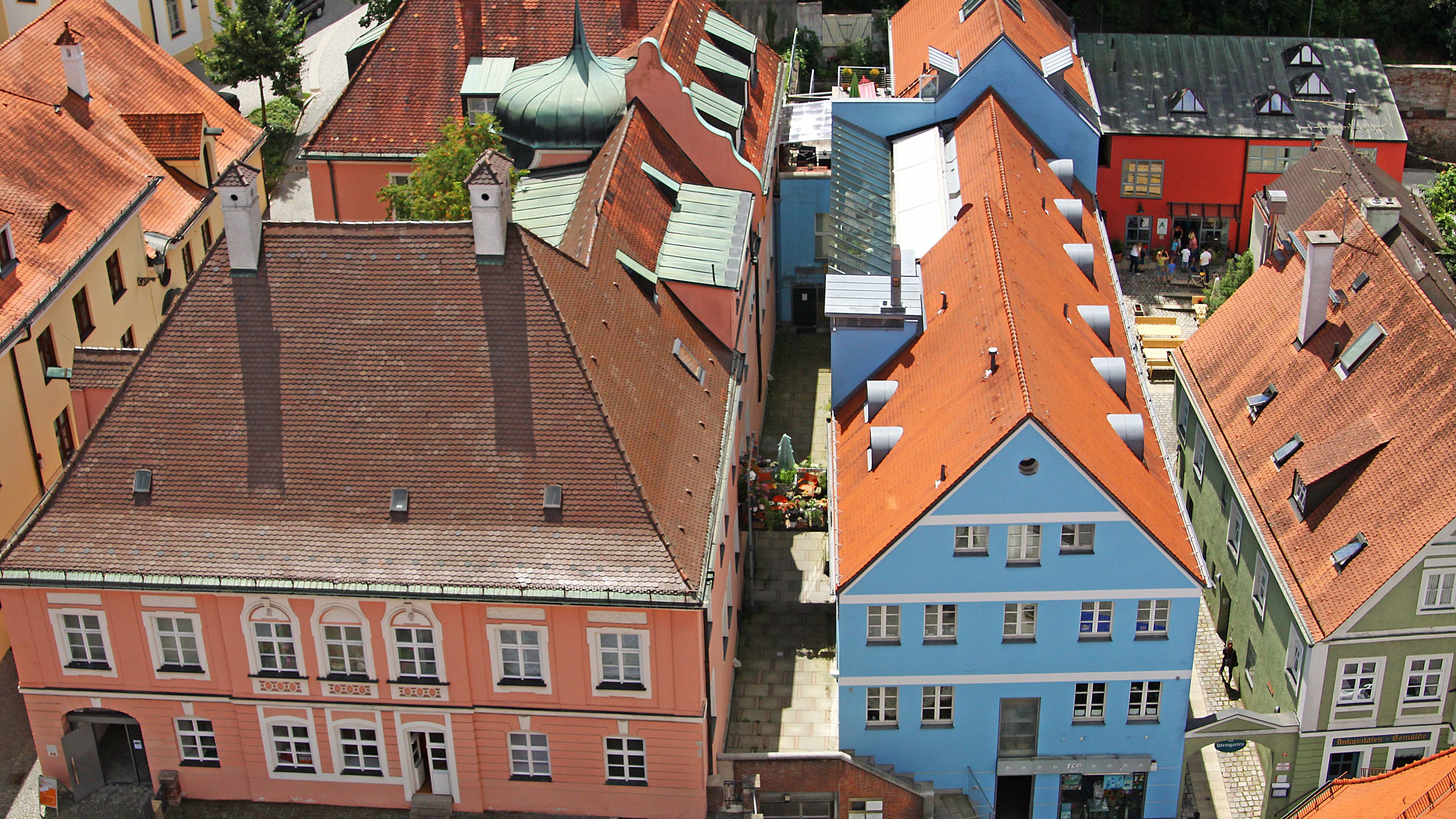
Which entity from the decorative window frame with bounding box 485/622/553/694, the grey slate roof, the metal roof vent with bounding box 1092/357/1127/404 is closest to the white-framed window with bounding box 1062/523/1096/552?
the metal roof vent with bounding box 1092/357/1127/404

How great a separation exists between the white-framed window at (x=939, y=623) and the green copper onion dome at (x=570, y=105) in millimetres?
22899

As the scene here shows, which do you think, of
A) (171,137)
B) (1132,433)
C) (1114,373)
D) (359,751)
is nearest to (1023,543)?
(1132,433)

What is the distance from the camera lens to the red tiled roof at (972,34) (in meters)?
70.8

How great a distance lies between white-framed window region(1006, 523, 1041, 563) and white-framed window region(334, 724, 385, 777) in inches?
713

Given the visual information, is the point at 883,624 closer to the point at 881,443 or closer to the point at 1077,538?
the point at 881,443

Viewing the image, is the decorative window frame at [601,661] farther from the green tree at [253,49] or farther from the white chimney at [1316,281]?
the green tree at [253,49]

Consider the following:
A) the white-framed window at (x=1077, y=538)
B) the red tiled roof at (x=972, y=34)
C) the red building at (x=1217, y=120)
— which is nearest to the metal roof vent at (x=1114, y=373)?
the white-framed window at (x=1077, y=538)

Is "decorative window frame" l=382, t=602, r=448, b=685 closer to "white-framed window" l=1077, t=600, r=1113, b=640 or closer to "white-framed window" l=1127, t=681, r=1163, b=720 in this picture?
"white-framed window" l=1077, t=600, r=1113, b=640

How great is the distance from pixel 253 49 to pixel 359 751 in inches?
1905

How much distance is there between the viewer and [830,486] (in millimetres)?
52000

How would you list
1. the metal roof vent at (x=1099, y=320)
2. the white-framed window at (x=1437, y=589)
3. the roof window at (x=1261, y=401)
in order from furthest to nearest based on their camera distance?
the metal roof vent at (x=1099, y=320)
the roof window at (x=1261, y=401)
the white-framed window at (x=1437, y=589)

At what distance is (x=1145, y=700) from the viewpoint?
48.4 metres

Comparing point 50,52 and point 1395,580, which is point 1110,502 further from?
point 50,52

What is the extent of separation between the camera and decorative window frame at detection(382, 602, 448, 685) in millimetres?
43469
